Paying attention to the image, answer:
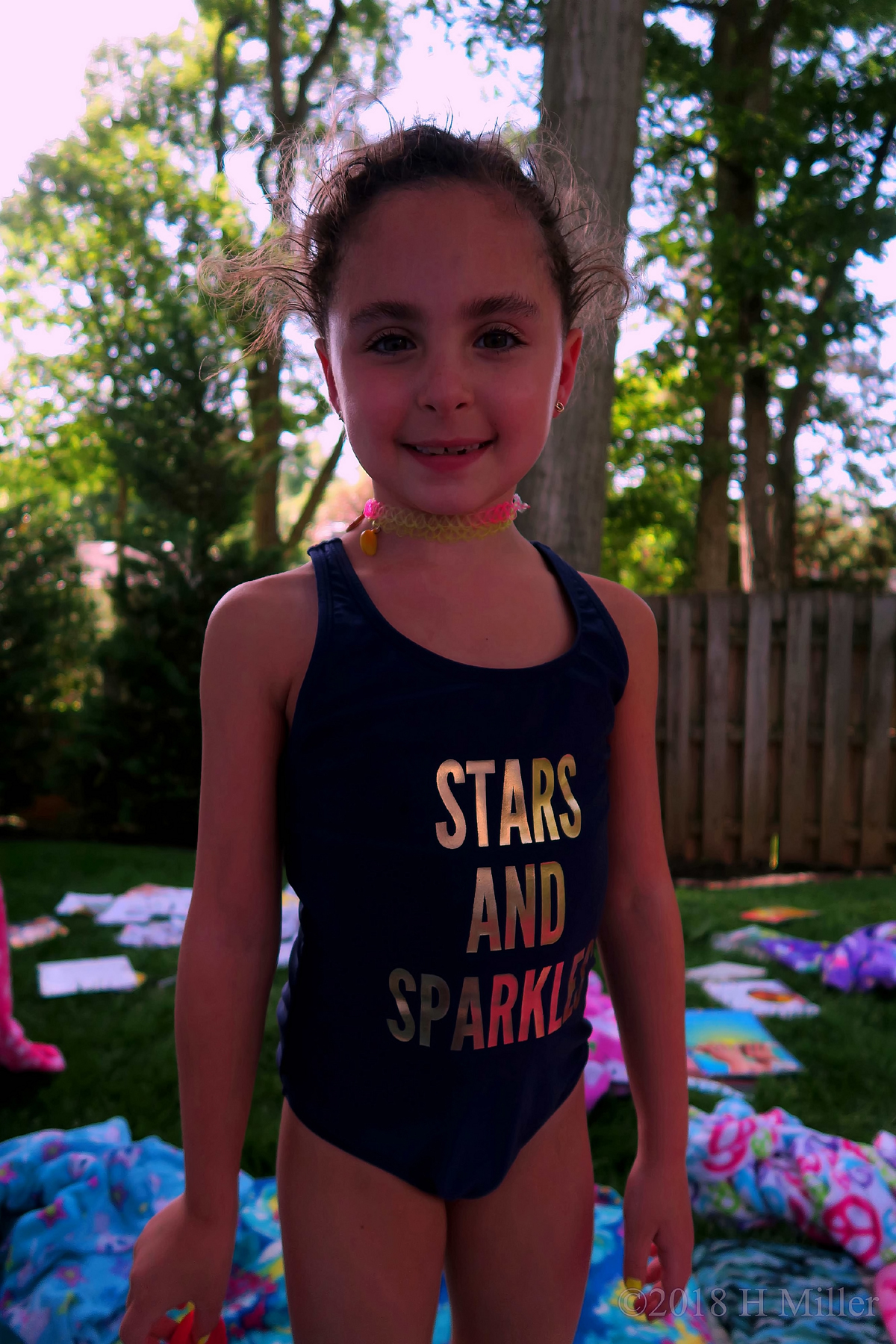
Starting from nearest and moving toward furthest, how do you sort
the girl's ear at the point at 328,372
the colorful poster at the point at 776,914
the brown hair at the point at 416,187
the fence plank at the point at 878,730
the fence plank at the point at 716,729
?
the brown hair at the point at 416,187 → the girl's ear at the point at 328,372 → the colorful poster at the point at 776,914 → the fence plank at the point at 878,730 → the fence plank at the point at 716,729

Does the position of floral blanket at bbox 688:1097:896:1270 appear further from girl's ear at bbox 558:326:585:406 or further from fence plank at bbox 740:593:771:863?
fence plank at bbox 740:593:771:863

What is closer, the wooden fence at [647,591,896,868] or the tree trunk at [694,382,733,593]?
the wooden fence at [647,591,896,868]

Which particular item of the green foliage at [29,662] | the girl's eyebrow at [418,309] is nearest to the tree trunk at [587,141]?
the girl's eyebrow at [418,309]

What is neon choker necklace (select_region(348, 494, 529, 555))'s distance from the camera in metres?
1.26

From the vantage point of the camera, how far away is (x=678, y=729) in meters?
7.34

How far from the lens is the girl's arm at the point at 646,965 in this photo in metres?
1.34

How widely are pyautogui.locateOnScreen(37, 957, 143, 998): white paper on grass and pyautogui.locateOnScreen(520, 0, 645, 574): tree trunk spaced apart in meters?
2.52

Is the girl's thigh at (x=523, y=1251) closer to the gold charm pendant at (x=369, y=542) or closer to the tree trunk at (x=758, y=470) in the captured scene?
the gold charm pendant at (x=369, y=542)

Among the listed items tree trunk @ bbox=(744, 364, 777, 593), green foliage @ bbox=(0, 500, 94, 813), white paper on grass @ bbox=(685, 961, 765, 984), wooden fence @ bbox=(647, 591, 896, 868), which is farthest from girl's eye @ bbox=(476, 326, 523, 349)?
tree trunk @ bbox=(744, 364, 777, 593)

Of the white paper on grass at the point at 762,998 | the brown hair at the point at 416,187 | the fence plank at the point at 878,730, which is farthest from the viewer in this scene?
the fence plank at the point at 878,730

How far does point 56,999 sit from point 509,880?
3272 mm

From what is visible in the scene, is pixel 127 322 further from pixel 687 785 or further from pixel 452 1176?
pixel 452 1176

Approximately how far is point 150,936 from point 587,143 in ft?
13.2

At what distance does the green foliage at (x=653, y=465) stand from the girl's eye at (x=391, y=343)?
12.1 metres
